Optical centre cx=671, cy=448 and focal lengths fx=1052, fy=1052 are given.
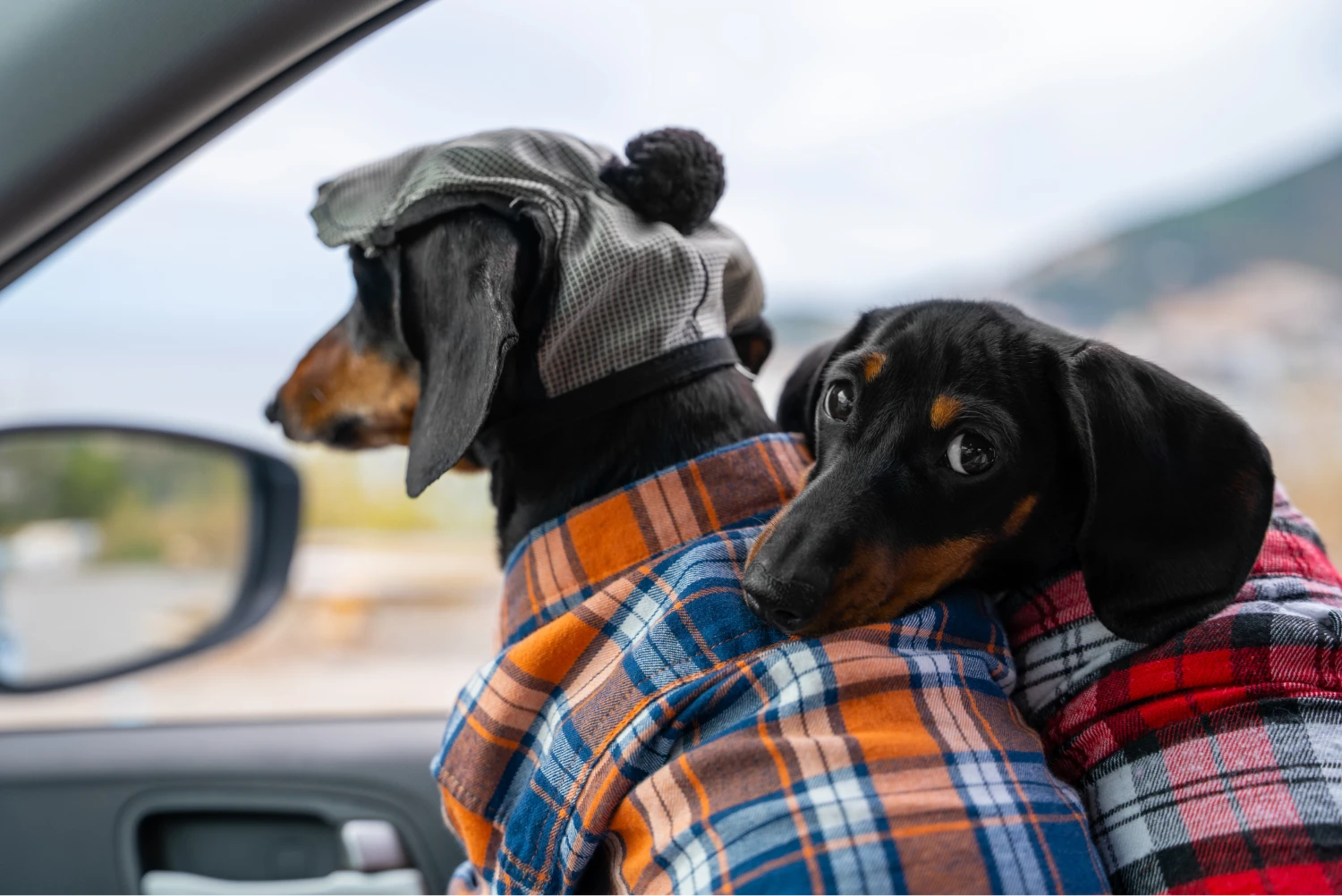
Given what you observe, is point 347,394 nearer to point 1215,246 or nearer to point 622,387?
point 622,387

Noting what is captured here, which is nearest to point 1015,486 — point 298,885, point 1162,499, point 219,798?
point 1162,499

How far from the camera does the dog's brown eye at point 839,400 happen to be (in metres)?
1.35

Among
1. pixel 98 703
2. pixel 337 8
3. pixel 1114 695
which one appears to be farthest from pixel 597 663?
pixel 98 703

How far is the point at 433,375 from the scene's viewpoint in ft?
4.96

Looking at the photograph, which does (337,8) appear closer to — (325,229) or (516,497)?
(325,229)

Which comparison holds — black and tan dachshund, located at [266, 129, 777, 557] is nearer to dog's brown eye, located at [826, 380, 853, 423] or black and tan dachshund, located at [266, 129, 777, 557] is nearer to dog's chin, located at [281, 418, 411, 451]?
dog's chin, located at [281, 418, 411, 451]

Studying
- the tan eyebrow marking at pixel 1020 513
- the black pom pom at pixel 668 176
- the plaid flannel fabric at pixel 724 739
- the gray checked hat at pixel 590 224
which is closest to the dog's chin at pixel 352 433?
the gray checked hat at pixel 590 224

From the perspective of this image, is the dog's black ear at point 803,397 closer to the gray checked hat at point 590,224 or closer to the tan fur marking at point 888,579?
the gray checked hat at point 590,224

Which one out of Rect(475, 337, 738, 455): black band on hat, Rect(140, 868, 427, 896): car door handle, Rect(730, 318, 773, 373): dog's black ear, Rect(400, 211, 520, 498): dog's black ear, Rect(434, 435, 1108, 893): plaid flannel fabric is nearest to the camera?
Rect(434, 435, 1108, 893): plaid flannel fabric

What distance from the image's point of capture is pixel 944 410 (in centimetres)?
123

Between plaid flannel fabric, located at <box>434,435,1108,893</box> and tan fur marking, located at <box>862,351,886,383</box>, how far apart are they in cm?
23

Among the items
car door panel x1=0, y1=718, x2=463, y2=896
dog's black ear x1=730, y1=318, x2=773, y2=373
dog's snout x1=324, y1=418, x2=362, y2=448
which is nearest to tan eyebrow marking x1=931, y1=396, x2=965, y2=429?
dog's black ear x1=730, y1=318, x2=773, y2=373

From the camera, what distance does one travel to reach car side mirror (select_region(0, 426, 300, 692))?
2.56 meters

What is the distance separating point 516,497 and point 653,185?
0.52m
